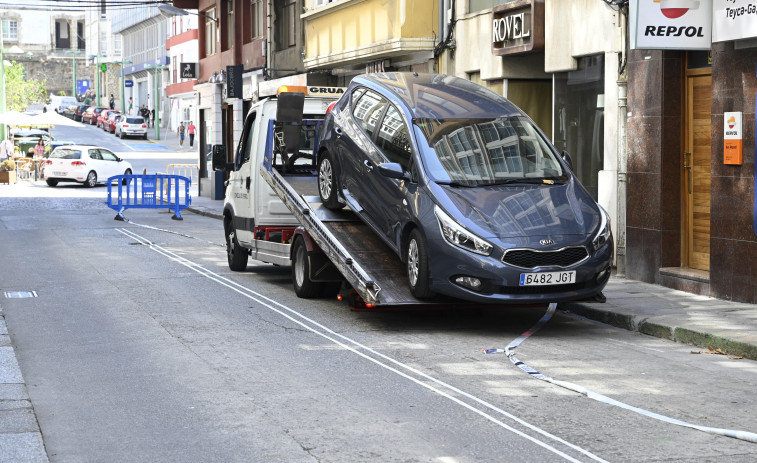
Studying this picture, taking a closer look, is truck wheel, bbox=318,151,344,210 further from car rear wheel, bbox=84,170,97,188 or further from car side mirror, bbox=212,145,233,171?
car rear wheel, bbox=84,170,97,188

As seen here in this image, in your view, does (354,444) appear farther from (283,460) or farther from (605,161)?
(605,161)

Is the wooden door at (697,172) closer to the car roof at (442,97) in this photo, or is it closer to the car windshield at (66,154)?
the car roof at (442,97)

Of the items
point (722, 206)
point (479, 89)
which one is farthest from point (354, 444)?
point (722, 206)

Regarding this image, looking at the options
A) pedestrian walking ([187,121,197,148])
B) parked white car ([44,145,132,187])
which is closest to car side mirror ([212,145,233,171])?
parked white car ([44,145,132,187])

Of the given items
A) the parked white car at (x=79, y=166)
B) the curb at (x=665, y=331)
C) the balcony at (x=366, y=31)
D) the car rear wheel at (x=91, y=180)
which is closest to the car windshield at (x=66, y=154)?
the parked white car at (x=79, y=166)

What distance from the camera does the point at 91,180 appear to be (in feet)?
140

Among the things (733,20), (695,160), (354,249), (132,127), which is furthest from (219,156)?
(132,127)

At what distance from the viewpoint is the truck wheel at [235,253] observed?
16438 millimetres

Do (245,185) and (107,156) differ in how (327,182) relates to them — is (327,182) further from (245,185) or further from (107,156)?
(107,156)

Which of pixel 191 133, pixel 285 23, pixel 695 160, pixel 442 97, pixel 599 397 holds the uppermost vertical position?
pixel 285 23

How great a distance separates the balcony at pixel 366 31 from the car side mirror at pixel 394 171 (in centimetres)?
1112

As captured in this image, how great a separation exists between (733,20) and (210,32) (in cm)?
3237

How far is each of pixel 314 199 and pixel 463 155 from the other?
2438 millimetres

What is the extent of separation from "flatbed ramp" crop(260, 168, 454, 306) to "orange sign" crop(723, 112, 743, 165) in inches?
154
